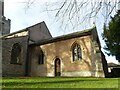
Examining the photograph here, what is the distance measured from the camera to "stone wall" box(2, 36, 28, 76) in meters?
31.3

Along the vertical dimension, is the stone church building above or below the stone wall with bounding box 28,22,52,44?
below

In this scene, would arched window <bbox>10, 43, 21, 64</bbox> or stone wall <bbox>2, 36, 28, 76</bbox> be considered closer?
stone wall <bbox>2, 36, 28, 76</bbox>

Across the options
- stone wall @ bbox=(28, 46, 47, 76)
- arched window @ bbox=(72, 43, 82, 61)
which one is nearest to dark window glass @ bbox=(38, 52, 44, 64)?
stone wall @ bbox=(28, 46, 47, 76)

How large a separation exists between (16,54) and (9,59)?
2935 millimetres

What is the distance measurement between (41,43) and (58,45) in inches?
139

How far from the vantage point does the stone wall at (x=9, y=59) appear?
31.3m

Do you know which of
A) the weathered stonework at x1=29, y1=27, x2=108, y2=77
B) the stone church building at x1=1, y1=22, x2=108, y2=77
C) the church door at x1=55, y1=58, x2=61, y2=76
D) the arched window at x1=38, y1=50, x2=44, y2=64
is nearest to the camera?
the weathered stonework at x1=29, y1=27, x2=108, y2=77

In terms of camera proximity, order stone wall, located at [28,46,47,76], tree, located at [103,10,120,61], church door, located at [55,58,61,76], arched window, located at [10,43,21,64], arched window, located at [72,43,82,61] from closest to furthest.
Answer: arched window, located at [72,43,82,61], church door, located at [55,58,61,76], arched window, located at [10,43,21,64], stone wall, located at [28,46,47,76], tree, located at [103,10,120,61]

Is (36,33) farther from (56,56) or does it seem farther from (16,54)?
(56,56)

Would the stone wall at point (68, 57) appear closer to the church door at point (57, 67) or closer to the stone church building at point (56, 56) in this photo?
the stone church building at point (56, 56)

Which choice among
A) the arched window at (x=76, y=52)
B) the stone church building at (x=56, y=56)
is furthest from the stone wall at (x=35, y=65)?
the arched window at (x=76, y=52)

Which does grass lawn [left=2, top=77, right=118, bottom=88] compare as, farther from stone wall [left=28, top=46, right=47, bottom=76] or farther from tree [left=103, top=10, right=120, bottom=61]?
tree [left=103, top=10, right=120, bottom=61]

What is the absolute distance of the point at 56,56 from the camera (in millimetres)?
32719

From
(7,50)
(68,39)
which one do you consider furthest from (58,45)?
(7,50)
